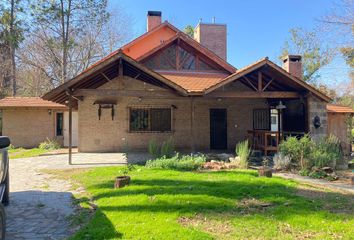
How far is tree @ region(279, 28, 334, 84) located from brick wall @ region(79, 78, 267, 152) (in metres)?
18.1

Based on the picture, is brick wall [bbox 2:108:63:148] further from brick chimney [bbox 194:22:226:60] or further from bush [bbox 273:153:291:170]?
bush [bbox 273:153:291:170]

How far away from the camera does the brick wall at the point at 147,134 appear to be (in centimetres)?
1459

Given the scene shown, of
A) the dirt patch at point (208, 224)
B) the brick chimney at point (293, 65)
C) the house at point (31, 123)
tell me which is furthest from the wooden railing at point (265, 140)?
the house at point (31, 123)

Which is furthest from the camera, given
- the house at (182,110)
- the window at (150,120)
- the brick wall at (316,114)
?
the window at (150,120)

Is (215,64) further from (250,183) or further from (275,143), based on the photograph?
(250,183)

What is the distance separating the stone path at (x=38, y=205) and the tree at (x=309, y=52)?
26.9 m

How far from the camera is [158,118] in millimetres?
15109

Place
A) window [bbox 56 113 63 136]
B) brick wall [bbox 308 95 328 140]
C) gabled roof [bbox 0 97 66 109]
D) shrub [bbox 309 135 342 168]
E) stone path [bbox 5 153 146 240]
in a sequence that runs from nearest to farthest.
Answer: stone path [bbox 5 153 146 240], shrub [bbox 309 135 342 168], brick wall [bbox 308 95 328 140], gabled roof [bbox 0 97 66 109], window [bbox 56 113 63 136]

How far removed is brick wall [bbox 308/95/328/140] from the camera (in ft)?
40.5

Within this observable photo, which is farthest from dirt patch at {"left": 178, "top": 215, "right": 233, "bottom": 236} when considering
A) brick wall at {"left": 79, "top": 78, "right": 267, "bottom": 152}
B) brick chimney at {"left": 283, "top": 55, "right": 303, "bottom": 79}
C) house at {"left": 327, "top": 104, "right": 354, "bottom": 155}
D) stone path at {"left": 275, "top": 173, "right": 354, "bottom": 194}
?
house at {"left": 327, "top": 104, "right": 354, "bottom": 155}

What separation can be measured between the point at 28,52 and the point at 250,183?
2499 cm

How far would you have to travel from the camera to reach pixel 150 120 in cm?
1507

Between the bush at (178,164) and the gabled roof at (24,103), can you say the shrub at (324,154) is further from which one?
the gabled roof at (24,103)

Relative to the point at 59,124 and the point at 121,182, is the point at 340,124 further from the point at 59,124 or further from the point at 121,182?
the point at 59,124
